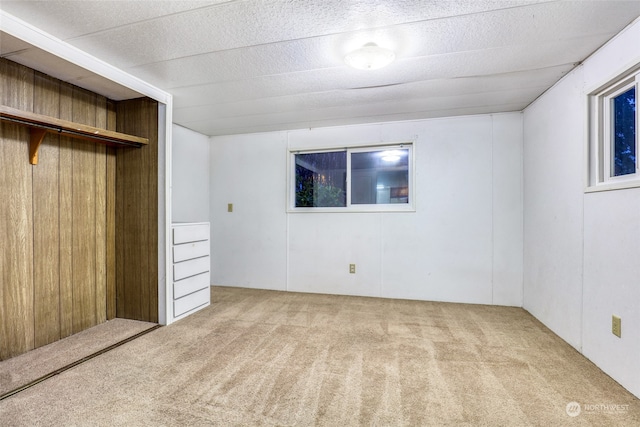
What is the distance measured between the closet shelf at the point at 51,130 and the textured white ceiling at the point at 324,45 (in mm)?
418

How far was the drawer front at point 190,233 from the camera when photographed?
292 centimetres

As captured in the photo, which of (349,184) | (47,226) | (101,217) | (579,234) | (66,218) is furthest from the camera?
(349,184)

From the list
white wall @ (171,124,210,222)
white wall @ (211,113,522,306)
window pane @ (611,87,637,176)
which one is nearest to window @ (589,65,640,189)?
window pane @ (611,87,637,176)

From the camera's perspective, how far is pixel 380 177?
152 inches

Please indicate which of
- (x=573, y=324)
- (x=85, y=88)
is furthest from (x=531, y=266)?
(x=85, y=88)

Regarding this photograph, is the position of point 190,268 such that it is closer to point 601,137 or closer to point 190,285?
point 190,285

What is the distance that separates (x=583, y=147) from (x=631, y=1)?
948 millimetres

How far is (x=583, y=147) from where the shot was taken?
2.22m

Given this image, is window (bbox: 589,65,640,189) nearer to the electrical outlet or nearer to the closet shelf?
the electrical outlet

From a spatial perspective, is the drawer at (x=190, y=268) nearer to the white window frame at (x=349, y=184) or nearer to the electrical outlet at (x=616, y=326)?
the white window frame at (x=349, y=184)

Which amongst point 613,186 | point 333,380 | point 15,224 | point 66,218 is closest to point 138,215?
point 66,218

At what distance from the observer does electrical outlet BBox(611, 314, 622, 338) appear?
1838 mm

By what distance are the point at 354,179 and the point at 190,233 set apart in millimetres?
2084

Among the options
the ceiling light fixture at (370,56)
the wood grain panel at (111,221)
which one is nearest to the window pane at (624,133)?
the ceiling light fixture at (370,56)
